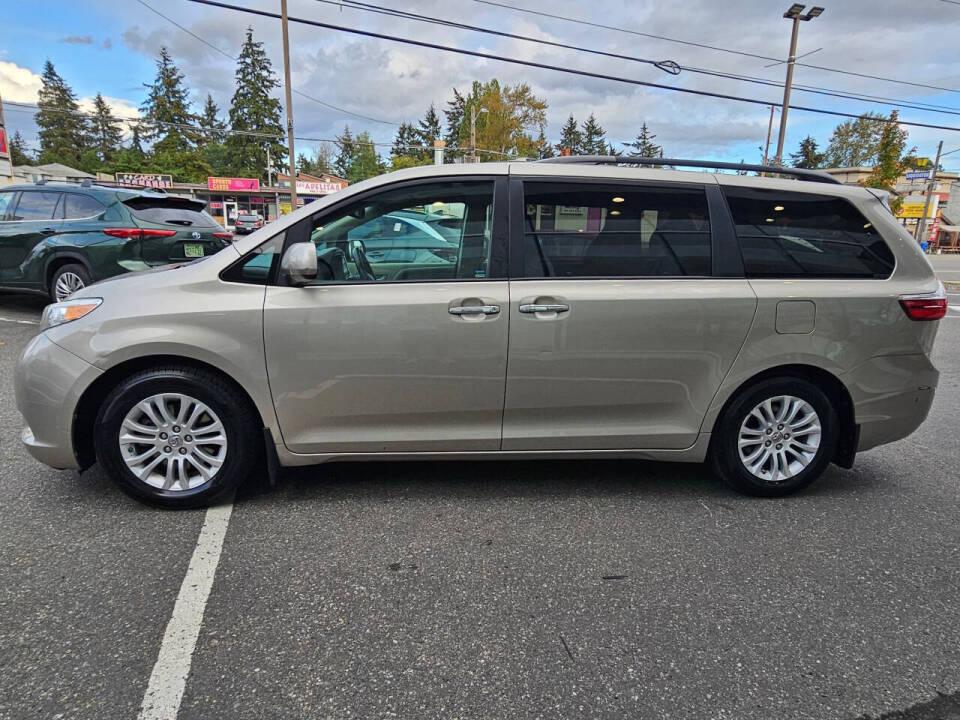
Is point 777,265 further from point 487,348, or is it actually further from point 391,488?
point 391,488

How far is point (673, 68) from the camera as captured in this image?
48.2 feet

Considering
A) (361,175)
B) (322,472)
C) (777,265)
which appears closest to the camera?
(777,265)

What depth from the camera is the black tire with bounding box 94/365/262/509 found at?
Answer: 2.96 metres

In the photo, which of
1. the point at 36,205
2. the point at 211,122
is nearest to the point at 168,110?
the point at 211,122

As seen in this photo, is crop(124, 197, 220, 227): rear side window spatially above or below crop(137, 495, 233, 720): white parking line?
above

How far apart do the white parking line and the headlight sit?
3.94 feet

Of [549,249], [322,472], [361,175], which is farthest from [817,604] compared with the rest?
[361,175]

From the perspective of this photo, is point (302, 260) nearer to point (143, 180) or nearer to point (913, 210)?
point (143, 180)

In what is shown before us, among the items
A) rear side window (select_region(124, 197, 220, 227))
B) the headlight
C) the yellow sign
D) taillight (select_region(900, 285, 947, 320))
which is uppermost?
the yellow sign

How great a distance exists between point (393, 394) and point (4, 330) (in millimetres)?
6940

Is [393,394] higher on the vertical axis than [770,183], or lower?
lower

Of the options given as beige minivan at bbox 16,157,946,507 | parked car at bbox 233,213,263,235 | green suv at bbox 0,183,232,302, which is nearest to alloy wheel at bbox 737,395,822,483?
beige minivan at bbox 16,157,946,507

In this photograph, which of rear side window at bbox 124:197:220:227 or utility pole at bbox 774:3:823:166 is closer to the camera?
rear side window at bbox 124:197:220:227

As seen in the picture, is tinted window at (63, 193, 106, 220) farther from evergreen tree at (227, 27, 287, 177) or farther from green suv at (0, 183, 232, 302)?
evergreen tree at (227, 27, 287, 177)
